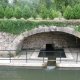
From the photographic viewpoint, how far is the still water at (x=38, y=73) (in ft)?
31.2

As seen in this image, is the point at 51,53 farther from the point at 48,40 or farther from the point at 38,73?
the point at 38,73

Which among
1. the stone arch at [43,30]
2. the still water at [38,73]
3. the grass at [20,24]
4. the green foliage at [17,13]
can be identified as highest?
the green foliage at [17,13]

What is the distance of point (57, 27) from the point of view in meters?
12.2

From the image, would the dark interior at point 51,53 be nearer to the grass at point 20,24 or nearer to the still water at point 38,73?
the still water at point 38,73

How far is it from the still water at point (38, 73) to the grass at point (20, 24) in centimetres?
272

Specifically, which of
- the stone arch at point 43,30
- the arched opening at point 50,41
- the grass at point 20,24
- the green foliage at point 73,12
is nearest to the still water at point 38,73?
the stone arch at point 43,30

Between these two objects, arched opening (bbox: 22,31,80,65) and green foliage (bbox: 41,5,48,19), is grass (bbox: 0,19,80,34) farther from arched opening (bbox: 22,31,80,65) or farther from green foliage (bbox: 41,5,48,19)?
arched opening (bbox: 22,31,80,65)

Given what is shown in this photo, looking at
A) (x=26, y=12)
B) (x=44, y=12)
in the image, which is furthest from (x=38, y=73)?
(x=26, y=12)

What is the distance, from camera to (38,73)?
396 inches

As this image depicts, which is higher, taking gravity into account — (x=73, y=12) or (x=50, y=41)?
(x=73, y=12)

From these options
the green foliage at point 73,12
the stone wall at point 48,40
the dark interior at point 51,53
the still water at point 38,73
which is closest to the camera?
the still water at point 38,73

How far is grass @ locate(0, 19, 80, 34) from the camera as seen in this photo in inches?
478

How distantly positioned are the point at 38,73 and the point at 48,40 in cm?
563

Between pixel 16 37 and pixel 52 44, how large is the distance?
170 inches
